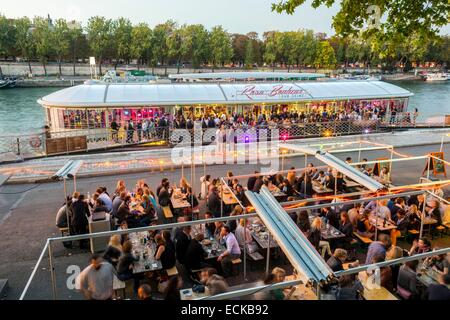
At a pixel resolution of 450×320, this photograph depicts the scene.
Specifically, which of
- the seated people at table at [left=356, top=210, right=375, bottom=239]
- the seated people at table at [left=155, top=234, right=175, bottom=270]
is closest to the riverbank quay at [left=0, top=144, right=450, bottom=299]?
the seated people at table at [left=356, top=210, right=375, bottom=239]

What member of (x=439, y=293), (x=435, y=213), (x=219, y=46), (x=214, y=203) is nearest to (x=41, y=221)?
(x=214, y=203)

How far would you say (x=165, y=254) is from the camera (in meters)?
8.57

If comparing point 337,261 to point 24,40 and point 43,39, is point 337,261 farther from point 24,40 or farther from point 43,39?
point 24,40

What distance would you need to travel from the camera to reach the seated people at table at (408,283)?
7.18 m

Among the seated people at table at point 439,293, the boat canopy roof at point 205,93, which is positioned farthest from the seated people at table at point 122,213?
the boat canopy roof at point 205,93

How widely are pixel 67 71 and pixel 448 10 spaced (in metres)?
98.1

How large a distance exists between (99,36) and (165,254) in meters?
95.6

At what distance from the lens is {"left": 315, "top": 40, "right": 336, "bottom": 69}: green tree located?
Answer: 114 metres

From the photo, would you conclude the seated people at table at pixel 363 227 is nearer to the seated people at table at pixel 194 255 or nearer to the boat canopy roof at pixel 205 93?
the seated people at table at pixel 194 255

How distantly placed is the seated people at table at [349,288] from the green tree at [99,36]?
9523cm

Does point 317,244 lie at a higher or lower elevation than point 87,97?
lower
